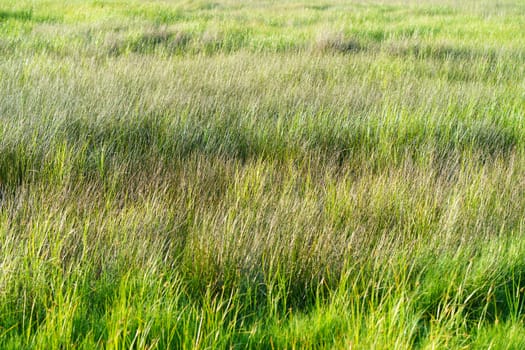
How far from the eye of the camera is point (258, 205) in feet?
9.20

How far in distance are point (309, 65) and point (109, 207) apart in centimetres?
400

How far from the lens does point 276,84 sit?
519cm

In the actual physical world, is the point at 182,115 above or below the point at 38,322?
above

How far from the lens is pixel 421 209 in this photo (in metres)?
2.80

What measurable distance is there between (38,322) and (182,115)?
2.33 metres

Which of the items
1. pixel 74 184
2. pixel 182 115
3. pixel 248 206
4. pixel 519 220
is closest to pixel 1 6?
pixel 182 115

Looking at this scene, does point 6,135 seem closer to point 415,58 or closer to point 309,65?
point 309,65

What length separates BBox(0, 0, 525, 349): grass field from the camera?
193 cm

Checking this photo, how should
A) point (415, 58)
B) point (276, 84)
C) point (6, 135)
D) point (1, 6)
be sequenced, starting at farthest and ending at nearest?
point (1, 6) < point (415, 58) < point (276, 84) < point (6, 135)

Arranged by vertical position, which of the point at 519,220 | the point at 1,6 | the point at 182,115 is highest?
the point at 1,6

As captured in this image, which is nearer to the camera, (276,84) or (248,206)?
(248,206)

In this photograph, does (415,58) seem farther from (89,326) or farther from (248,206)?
(89,326)

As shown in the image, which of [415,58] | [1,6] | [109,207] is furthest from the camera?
[1,6]

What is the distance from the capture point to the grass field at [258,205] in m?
1.93
